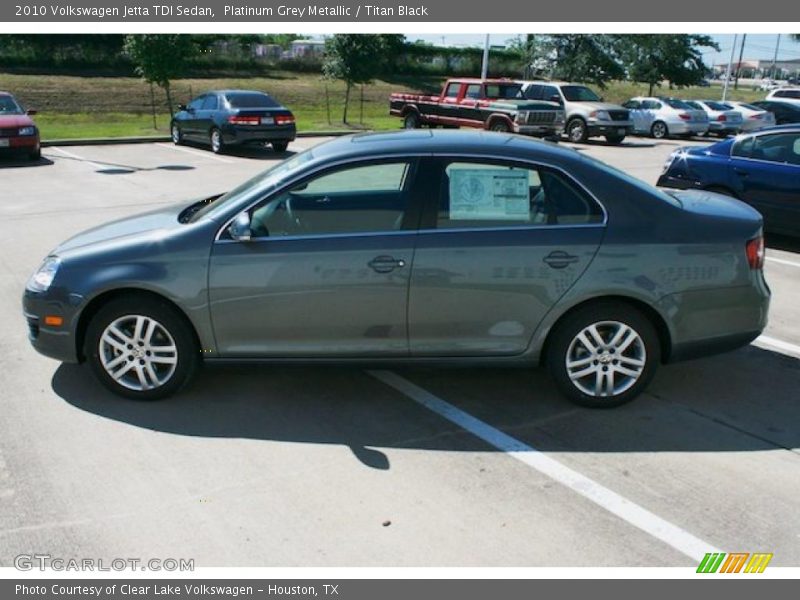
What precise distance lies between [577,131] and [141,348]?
69.6ft

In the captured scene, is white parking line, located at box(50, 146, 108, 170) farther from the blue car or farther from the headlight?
the headlight

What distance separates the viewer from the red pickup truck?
21500mm

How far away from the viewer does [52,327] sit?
4777 mm

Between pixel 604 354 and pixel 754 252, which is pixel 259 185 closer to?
pixel 604 354

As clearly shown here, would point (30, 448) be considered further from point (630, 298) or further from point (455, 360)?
point (630, 298)

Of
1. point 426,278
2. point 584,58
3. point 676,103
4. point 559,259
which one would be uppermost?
point 584,58

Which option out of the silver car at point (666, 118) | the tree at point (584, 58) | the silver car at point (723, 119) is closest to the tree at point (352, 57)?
the silver car at point (666, 118)

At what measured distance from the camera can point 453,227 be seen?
4621 mm

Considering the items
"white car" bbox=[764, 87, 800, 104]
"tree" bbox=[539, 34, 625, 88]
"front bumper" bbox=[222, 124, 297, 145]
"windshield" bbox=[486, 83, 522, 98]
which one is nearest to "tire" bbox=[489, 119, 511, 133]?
"windshield" bbox=[486, 83, 522, 98]

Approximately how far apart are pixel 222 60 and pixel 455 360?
43.6 metres

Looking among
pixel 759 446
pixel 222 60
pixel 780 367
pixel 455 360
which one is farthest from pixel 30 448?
pixel 222 60

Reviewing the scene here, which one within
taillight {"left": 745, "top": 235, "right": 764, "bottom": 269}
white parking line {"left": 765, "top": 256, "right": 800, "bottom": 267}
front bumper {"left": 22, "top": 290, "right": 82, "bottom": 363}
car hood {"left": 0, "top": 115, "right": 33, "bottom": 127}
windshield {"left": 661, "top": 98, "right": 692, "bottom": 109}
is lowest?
white parking line {"left": 765, "top": 256, "right": 800, "bottom": 267}

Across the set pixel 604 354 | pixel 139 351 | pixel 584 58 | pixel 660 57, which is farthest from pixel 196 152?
pixel 660 57

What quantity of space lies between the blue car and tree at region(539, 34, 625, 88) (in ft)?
94.9
